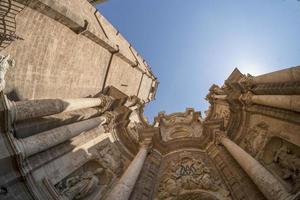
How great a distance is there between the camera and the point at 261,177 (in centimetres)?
875

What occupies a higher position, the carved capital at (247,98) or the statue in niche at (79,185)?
the carved capital at (247,98)

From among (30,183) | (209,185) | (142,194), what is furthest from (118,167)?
(30,183)

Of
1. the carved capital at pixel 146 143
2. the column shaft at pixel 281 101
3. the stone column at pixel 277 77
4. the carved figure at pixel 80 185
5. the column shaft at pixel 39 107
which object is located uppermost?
the stone column at pixel 277 77

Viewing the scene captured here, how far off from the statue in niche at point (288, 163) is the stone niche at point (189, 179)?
2.43 meters

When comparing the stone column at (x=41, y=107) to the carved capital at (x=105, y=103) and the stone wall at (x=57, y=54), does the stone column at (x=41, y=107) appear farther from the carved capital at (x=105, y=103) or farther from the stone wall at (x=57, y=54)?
the carved capital at (x=105, y=103)

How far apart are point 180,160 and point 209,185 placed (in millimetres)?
2778

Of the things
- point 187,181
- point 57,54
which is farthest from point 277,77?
point 57,54

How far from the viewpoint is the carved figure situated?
879 cm

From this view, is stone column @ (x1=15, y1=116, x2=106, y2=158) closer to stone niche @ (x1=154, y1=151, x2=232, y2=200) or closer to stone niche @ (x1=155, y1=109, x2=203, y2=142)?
stone niche @ (x1=154, y1=151, x2=232, y2=200)

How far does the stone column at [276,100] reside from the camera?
955 centimetres

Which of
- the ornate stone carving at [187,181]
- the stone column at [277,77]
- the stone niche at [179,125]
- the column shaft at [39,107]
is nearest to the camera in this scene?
the column shaft at [39,107]

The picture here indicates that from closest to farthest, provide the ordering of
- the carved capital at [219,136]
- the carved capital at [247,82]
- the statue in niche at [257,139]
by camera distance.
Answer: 1. the statue in niche at [257,139]
2. the carved capital at [219,136]
3. the carved capital at [247,82]

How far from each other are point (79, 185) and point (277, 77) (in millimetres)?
9940

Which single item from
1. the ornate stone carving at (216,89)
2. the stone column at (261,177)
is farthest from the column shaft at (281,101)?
the ornate stone carving at (216,89)
